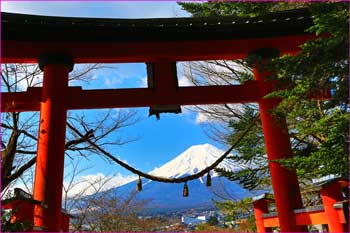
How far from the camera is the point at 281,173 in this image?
15.7 ft

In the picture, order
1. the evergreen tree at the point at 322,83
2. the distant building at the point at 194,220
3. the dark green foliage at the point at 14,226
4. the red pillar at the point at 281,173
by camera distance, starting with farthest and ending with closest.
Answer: the distant building at the point at 194,220
the red pillar at the point at 281,173
the evergreen tree at the point at 322,83
the dark green foliage at the point at 14,226

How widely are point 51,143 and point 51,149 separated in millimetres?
80

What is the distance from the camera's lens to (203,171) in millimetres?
5109

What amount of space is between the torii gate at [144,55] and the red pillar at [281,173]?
0.01 metres

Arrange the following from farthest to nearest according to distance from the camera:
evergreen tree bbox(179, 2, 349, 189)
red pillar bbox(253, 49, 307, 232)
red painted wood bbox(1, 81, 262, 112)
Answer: red painted wood bbox(1, 81, 262, 112) → red pillar bbox(253, 49, 307, 232) → evergreen tree bbox(179, 2, 349, 189)

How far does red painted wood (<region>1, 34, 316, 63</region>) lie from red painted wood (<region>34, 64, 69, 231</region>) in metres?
0.30

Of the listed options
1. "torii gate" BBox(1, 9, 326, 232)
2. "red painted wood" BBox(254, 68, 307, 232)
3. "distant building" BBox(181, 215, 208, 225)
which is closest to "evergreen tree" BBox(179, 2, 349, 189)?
"red painted wood" BBox(254, 68, 307, 232)

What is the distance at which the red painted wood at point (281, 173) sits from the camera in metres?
4.57

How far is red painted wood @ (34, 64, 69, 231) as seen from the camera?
4.43 meters

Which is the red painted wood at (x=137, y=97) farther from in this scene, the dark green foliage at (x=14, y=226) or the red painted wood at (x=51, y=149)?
the dark green foliage at (x=14, y=226)

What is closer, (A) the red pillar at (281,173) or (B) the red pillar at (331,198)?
(B) the red pillar at (331,198)

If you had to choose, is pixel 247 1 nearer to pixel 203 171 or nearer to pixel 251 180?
pixel 251 180

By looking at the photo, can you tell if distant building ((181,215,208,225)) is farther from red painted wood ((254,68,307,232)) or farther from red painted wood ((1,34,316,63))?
red painted wood ((1,34,316,63))

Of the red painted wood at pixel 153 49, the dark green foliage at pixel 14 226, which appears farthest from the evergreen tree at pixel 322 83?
the dark green foliage at pixel 14 226
